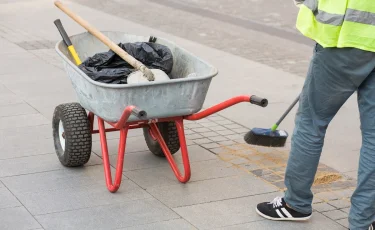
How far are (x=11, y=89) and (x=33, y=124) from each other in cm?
125

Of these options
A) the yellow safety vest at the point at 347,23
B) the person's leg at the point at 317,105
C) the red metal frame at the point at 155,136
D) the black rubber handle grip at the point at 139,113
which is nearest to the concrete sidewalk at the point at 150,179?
the red metal frame at the point at 155,136

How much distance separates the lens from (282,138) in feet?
19.5

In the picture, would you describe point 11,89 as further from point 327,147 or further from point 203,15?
point 203,15

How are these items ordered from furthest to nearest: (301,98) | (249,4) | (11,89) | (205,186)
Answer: (249,4)
(11,89)
(205,186)
(301,98)

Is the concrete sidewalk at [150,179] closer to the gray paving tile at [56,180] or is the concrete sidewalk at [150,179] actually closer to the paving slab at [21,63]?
the gray paving tile at [56,180]

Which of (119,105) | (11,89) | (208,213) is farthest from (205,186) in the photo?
(11,89)

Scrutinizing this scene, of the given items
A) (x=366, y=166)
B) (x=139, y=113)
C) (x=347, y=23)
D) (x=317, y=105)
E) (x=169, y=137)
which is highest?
(x=347, y=23)

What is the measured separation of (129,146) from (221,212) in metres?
1.43

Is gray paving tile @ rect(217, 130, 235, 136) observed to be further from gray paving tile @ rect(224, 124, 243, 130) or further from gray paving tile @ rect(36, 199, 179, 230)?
gray paving tile @ rect(36, 199, 179, 230)

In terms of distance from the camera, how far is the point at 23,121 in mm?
6648

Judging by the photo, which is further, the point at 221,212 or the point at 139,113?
the point at 221,212

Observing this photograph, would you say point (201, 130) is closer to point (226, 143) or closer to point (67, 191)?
point (226, 143)

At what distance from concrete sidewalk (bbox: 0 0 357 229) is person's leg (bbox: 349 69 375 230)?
0.33 m

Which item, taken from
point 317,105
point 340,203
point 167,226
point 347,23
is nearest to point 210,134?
point 340,203
